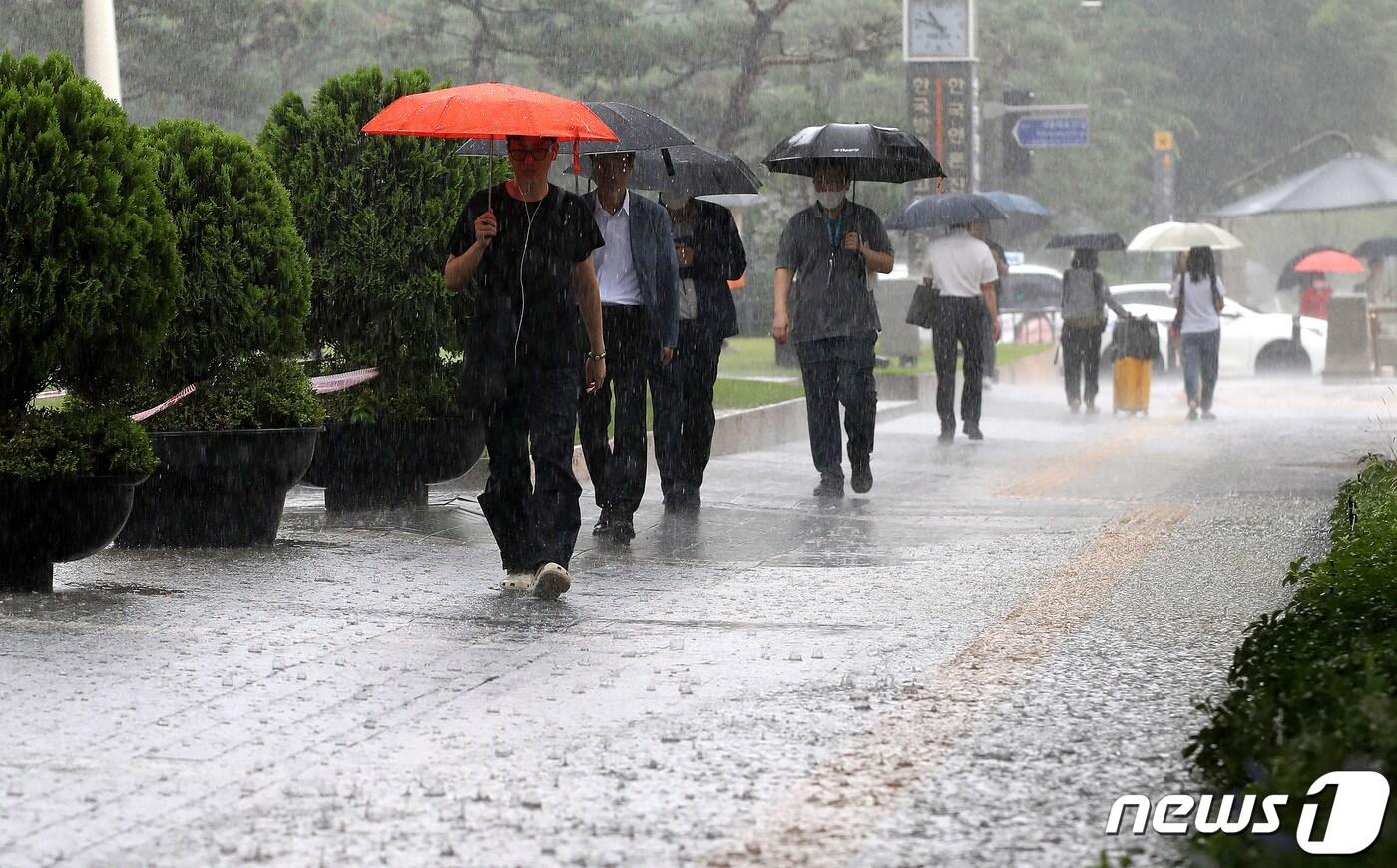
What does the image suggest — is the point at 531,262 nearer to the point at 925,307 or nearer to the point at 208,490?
the point at 208,490

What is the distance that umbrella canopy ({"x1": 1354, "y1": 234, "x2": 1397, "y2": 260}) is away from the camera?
41094mm

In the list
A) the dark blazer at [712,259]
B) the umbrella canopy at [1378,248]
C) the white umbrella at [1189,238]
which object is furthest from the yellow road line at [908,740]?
the umbrella canopy at [1378,248]

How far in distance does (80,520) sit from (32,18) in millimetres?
29033

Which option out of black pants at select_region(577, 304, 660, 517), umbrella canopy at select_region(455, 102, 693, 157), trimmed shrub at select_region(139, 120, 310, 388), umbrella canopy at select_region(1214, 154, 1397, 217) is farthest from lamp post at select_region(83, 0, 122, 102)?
umbrella canopy at select_region(1214, 154, 1397, 217)

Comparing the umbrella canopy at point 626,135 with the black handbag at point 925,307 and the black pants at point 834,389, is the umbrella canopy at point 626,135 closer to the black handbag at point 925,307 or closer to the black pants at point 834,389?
the black pants at point 834,389

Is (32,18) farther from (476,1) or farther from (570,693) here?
(570,693)

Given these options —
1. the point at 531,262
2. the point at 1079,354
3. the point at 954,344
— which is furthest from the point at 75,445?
the point at 1079,354

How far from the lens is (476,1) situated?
116 ft

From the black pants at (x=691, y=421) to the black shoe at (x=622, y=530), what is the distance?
4.09ft

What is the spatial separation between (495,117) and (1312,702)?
444 centimetres

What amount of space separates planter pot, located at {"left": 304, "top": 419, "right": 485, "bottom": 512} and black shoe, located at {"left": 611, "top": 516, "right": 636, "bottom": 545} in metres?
1.18

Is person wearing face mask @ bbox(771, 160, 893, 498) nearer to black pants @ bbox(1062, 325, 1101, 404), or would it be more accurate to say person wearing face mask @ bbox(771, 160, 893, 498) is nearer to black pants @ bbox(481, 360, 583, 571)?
black pants @ bbox(481, 360, 583, 571)

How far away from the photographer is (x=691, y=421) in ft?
37.1

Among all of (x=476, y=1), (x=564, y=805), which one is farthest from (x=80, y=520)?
(x=476, y=1)
